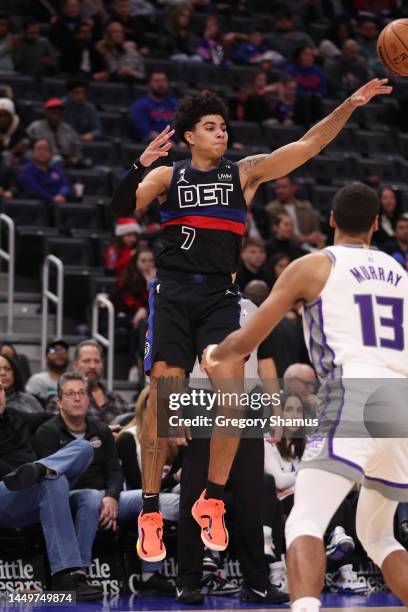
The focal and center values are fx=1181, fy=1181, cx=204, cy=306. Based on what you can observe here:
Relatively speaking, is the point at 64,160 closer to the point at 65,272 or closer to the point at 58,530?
the point at 65,272

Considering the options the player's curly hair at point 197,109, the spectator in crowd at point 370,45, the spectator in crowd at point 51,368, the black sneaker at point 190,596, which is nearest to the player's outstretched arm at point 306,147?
the player's curly hair at point 197,109

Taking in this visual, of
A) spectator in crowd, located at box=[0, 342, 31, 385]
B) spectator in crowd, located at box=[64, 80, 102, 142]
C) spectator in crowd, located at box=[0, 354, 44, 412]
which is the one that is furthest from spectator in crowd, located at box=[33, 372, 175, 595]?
spectator in crowd, located at box=[64, 80, 102, 142]

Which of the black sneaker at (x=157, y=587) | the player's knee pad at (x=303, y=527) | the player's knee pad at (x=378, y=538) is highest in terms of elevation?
the player's knee pad at (x=303, y=527)

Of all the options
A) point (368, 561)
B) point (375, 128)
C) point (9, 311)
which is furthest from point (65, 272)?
point (375, 128)

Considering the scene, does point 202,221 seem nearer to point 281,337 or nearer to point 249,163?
point 249,163

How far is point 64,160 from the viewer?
15.0 m

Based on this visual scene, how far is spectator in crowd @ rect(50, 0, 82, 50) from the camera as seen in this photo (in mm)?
16953

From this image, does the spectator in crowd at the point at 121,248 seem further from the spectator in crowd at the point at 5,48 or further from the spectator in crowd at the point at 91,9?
the spectator in crowd at the point at 91,9

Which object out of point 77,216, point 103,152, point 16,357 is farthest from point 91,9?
point 16,357

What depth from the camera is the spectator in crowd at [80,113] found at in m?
15.6

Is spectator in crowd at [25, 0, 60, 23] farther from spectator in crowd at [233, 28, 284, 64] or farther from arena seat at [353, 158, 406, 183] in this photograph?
arena seat at [353, 158, 406, 183]

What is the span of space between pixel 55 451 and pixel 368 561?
275 cm

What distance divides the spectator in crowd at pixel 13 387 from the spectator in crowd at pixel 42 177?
4.49 metres

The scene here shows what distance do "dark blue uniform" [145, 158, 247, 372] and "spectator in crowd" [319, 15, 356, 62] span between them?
13107 mm
